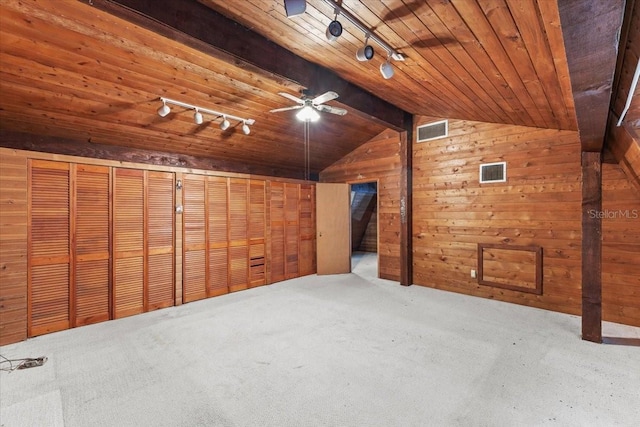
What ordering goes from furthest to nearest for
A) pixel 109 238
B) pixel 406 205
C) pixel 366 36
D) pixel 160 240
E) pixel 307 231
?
pixel 307 231
pixel 406 205
pixel 160 240
pixel 109 238
pixel 366 36

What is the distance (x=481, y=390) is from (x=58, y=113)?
4.76 metres

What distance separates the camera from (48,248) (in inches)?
121

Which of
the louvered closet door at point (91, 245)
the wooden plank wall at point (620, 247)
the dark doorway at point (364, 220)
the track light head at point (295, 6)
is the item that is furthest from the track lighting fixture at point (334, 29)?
the dark doorway at point (364, 220)

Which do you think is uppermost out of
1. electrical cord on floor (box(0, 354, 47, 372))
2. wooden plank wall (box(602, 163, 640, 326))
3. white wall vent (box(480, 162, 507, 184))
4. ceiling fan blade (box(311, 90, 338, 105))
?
ceiling fan blade (box(311, 90, 338, 105))

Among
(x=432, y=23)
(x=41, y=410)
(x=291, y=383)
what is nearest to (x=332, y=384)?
(x=291, y=383)

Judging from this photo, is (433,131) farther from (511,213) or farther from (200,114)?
(200,114)

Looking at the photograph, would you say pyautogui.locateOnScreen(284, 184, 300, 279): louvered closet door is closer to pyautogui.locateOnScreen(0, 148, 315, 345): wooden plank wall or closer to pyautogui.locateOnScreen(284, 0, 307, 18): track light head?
pyautogui.locateOnScreen(0, 148, 315, 345): wooden plank wall

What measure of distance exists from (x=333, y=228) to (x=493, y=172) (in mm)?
3060

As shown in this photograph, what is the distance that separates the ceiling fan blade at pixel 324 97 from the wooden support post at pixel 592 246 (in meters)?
2.60

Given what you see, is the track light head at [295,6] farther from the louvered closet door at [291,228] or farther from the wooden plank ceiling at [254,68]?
the louvered closet door at [291,228]

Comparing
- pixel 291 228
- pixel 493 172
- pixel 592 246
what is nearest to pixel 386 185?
pixel 493 172

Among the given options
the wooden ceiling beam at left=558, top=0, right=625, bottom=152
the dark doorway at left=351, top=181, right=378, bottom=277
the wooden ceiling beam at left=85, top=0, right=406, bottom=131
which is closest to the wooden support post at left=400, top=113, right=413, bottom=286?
the wooden ceiling beam at left=85, top=0, right=406, bottom=131

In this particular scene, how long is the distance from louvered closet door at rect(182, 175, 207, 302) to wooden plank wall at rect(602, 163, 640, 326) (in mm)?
5273

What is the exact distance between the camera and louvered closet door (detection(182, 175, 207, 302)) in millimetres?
4148
